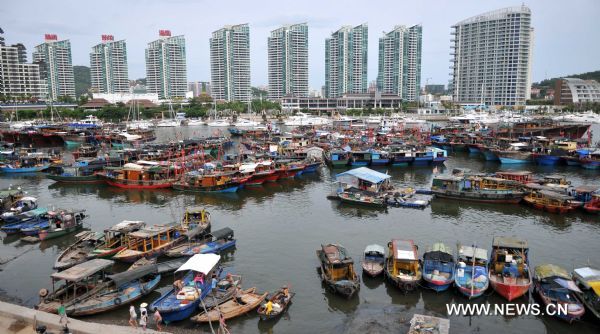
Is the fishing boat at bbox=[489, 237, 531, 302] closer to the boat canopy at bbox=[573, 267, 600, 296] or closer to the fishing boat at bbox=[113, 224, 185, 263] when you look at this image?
the boat canopy at bbox=[573, 267, 600, 296]

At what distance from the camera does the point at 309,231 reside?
27.1 meters

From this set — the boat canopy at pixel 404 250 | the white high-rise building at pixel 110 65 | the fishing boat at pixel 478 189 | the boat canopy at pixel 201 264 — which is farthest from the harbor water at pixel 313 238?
the white high-rise building at pixel 110 65

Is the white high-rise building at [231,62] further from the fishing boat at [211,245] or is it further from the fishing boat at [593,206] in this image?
the fishing boat at [211,245]

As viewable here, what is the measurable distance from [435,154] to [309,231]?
2817 cm

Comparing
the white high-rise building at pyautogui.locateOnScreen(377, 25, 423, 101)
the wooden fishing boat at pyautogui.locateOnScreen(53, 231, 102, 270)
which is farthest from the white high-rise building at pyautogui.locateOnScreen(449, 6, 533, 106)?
the wooden fishing boat at pyautogui.locateOnScreen(53, 231, 102, 270)

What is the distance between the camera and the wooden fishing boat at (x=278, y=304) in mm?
16359

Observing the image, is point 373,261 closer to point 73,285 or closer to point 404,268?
point 404,268

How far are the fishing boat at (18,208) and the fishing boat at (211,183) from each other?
418 inches

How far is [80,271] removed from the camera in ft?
57.3

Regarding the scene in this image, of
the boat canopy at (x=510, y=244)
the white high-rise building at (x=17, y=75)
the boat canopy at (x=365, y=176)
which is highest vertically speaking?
the white high-rise building at (x=17, y=75)

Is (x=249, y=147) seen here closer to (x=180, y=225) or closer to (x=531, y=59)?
(x=180, y=225)

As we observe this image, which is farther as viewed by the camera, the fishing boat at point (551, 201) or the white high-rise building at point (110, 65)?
the white high-rise building at point (110, 65)

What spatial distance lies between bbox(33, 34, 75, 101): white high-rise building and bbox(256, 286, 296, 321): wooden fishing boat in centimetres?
16707

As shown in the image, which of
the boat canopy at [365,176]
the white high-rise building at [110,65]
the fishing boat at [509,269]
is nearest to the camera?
the fishing boat at [509,269]
